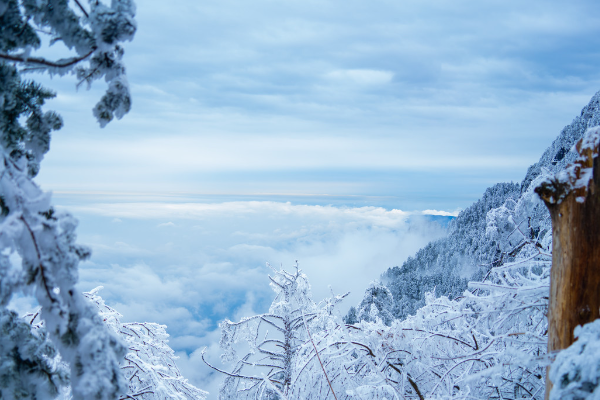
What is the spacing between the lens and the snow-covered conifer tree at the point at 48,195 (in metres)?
1.60

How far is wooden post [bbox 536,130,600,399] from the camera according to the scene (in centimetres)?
181

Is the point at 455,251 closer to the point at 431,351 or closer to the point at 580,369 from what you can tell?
the point at 431,351

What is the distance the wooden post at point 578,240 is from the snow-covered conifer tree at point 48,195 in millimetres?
2219

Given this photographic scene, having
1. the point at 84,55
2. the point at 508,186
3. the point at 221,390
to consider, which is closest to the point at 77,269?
the point at 84,55

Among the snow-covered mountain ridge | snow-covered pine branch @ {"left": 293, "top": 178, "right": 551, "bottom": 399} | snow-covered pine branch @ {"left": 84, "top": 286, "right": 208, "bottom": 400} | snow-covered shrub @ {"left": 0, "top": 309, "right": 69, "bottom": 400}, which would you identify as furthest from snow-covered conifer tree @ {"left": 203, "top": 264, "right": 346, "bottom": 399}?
the snow-covered mountain ridge

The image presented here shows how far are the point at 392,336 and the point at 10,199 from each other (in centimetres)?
340

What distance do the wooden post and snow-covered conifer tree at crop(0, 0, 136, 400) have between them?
7.28 feet

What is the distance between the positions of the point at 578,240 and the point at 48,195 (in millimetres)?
2491

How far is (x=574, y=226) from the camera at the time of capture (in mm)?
1847

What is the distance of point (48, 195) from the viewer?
160 cm

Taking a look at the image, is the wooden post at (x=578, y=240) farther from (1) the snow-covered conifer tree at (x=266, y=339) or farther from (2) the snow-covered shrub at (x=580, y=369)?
(1) the snow-covered conifer tree at (x=266, y=339)

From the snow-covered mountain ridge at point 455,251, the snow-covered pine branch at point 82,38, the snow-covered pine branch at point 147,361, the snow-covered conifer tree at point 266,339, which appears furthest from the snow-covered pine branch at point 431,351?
the snow-covered mountain ridge at point 455,251

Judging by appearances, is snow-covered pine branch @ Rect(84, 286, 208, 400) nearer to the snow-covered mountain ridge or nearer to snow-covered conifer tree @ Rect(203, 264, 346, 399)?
snow-covered conifer tree @ Rect(203, 264, 346, 399)

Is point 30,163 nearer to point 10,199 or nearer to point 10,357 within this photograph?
point 10,199
